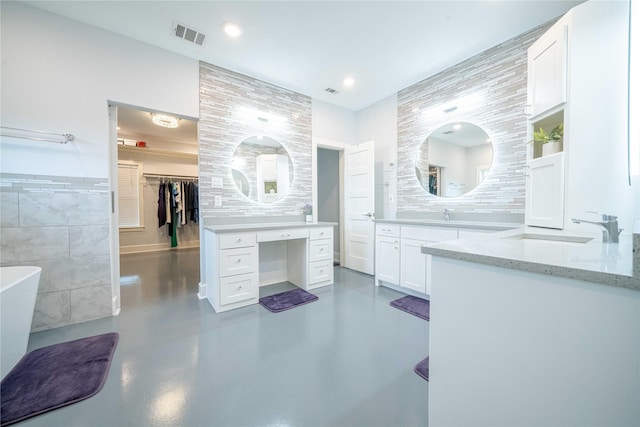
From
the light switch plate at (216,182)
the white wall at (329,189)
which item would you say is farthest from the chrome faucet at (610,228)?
the white wall at (329,189)

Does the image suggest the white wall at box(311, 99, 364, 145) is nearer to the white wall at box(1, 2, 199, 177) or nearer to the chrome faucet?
the white wall at box(1, 2, 199, 177)

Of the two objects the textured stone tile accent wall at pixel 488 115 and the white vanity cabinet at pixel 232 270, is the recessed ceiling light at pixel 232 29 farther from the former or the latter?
the textured stone tile accent wall at pixel 488 115

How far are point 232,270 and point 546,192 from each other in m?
2.84

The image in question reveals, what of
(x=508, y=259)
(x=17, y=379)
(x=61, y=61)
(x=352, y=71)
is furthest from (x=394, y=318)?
(x=61, y=61)

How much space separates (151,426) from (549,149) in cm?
309

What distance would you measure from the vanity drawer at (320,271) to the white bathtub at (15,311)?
240 centimetres

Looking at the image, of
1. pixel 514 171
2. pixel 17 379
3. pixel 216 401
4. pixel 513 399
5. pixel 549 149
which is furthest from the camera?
pixel 514 171

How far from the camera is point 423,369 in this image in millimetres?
1584

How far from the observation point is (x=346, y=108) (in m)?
4.16

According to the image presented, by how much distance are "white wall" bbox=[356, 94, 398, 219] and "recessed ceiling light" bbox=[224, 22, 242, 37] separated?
231 cm

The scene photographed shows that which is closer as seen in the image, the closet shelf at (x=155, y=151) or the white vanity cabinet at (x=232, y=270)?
the white vanity cabinet at (x=232, y=270)

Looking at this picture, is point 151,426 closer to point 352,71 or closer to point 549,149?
point 549,149

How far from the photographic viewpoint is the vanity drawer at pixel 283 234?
2.76 meters

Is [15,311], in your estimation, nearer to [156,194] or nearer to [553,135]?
[553,135]
